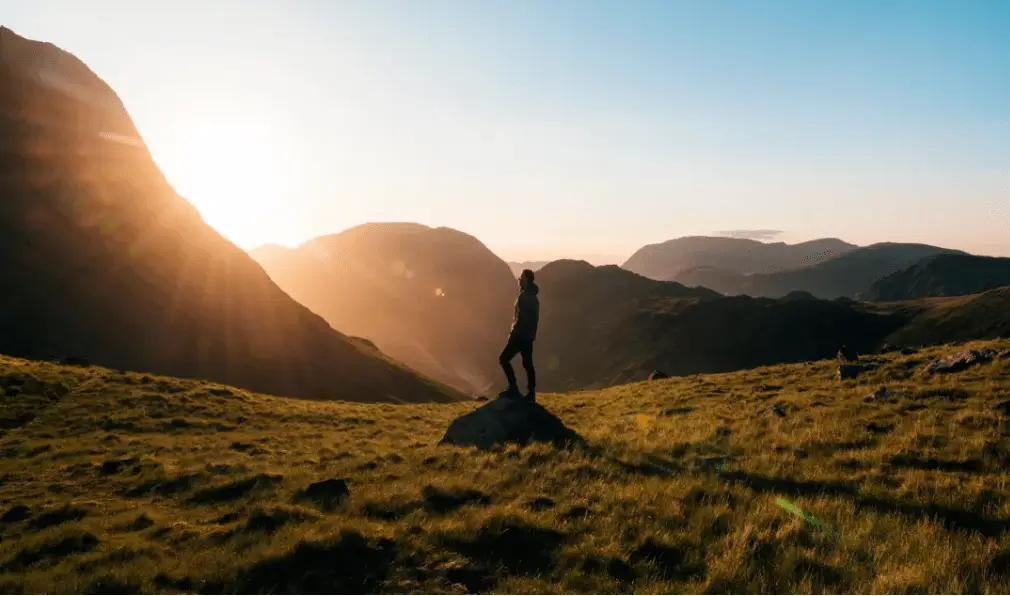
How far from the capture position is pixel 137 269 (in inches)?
3260

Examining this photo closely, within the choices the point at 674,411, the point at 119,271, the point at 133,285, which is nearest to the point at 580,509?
the point at 674,411

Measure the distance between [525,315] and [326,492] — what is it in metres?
8.32

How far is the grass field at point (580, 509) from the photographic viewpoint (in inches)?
232

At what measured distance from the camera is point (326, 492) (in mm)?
9773

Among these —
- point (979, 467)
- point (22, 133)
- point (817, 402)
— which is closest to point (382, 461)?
point (979, 467)

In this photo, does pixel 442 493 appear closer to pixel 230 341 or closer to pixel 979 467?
pixel 979 467

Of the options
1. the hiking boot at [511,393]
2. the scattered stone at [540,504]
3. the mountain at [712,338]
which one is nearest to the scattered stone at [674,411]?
the hiking boot at [511,393]

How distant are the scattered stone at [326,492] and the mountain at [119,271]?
7536 cm

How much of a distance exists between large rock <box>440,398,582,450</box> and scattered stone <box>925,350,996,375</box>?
13.8 m

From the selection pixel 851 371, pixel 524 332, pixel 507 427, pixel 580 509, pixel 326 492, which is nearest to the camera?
pixel 580 509

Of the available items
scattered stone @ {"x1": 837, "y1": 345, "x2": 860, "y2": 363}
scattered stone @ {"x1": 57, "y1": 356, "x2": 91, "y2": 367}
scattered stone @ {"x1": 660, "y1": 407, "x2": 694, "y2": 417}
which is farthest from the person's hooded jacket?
scattered stone @ {"x1": 57, "y1": 356, "x2": 91, "y2": 367}

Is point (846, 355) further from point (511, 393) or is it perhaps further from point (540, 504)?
point (540, 504)

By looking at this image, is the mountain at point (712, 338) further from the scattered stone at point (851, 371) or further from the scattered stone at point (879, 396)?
the scattered stone at point (879, 396)

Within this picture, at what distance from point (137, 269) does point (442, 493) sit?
9716 centimetres
